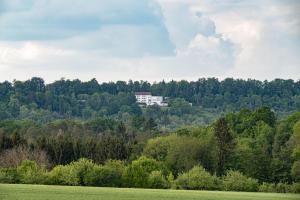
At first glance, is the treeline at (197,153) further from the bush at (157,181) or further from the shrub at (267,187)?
the bush at (157,181)

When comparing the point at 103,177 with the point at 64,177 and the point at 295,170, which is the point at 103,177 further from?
the point at 295,170

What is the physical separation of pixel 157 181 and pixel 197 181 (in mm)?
5006

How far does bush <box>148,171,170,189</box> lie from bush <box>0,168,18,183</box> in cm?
1535

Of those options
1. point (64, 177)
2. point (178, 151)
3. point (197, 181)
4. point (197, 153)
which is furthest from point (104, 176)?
point (197, 153)

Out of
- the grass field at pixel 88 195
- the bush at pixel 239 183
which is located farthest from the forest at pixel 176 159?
the grass field at pixel 88 195

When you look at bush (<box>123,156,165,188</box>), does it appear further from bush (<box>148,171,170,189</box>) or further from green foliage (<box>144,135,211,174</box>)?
green foliage (<box>144,135,211,174</box>)

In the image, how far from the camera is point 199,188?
9981 centimetres

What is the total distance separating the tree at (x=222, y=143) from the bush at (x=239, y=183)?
584 inches

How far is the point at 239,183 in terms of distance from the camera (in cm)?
10075

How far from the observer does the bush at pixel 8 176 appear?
9188 centimetres

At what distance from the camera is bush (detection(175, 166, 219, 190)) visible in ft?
326

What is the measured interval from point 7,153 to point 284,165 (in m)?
37.8

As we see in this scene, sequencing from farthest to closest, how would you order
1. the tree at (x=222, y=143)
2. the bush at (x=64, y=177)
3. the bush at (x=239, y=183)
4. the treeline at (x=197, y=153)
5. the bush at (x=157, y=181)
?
the tree at (x=222, y=143) → the treeline at (x=197, y=153) → the bush at (x=239, y=183) → the bush at (x=157, y=181) → the bush at (x=64, y=177)

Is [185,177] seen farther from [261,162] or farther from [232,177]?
[261,162]
